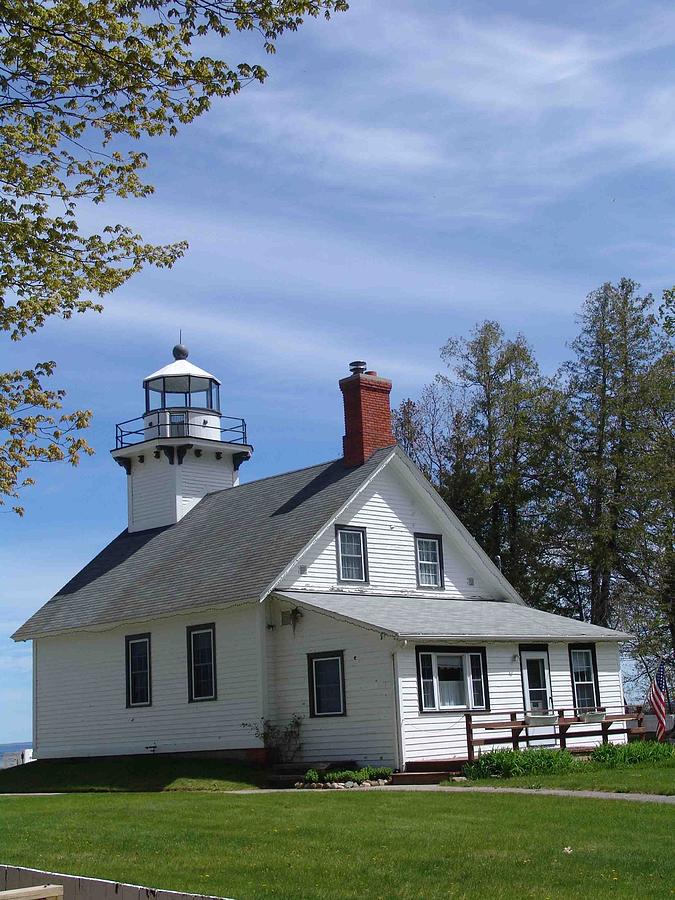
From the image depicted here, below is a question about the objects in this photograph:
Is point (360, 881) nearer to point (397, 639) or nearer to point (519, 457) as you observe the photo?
point (397, 639)

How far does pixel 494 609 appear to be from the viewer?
2670 centimetres

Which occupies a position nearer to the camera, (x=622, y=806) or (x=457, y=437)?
(x=622, y=806)

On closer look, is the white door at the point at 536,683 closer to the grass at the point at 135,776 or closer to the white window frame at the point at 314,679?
the white window frame at the point at 314,679

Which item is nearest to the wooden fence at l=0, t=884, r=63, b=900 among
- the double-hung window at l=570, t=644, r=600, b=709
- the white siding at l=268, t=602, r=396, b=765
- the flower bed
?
the flower bed

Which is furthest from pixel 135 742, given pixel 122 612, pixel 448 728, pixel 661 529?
pixel 661 529

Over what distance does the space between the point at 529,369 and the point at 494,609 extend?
50.0 feet

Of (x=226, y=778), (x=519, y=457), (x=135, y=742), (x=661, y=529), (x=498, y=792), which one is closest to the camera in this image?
(x=498, y=792)

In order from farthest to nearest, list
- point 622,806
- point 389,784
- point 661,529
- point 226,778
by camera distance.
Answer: point 661,529 < point 226,778 < point 389,784 < point 622,806

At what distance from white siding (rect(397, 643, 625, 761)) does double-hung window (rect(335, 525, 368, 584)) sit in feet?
12.2

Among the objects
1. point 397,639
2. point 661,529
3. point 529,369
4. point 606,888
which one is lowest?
point 606,888

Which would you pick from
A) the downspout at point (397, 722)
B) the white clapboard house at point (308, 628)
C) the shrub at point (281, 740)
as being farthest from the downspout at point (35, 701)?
the downspout at point (397, 722)

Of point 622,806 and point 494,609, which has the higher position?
point 494,609

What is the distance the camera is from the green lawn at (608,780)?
52.5 ft

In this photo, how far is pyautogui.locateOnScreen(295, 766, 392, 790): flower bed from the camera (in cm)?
2003
